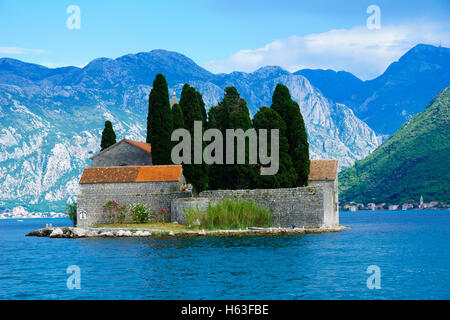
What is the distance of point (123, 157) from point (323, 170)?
18415mm

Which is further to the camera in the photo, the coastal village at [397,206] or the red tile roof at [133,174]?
the coastal village at [397,206]

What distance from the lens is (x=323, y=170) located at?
55.5 meters

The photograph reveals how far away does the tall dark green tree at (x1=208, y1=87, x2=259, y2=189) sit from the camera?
50656mm

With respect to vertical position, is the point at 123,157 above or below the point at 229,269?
above

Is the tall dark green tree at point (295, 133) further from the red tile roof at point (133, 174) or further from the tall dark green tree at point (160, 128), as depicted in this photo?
the red tile roof at point (133, 174)

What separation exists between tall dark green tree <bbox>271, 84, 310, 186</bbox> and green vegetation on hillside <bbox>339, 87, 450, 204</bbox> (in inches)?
3661

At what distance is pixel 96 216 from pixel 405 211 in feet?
369

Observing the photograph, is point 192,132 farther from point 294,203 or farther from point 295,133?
point 294,203

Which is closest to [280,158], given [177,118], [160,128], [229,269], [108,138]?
[177,118]

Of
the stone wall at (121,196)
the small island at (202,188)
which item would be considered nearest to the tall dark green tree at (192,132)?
the small island at (202,188)

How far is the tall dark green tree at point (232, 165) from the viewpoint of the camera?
50.7 meters

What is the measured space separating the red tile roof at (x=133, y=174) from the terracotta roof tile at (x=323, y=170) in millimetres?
13391

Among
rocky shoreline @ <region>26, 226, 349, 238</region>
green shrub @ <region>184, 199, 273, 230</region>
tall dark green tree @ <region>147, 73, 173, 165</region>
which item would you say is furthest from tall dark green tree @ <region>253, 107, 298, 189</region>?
tall dark green tree @ <region>147, 73, 173, 165</region>

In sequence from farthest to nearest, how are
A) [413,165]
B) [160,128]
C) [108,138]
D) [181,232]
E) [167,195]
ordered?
1. [413,165]
2. [108,138]
3. [160,128]
4. [167,195]
5. [181,232]
